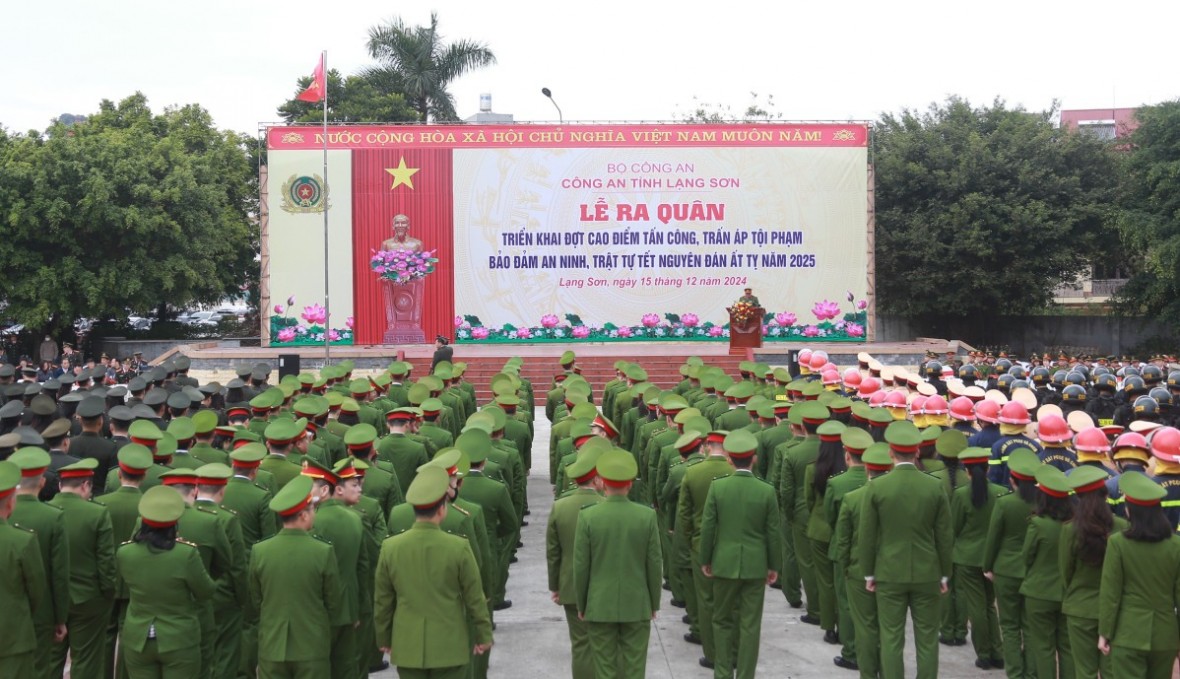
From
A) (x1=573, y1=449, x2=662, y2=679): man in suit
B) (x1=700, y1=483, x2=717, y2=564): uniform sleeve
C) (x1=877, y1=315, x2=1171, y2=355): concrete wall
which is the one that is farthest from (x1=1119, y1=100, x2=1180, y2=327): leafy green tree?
(x1=573, y1=449, x2=662, y2=679): man in suit

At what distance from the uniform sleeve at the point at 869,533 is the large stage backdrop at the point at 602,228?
18633mm

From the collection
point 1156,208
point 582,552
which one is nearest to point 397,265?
point 1156,208

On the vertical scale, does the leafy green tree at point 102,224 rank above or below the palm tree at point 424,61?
below

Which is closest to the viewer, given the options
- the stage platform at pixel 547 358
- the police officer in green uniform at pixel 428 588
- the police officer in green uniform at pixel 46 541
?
the police officer in green uniform at pixel 428 588

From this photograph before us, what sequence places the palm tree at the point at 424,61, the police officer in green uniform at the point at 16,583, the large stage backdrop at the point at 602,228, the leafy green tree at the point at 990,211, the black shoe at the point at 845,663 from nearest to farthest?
the police officer in green uniform at the point at 16,583
the black shoe at the point at 845,663
the large stage backdrop at the point at 602,228
the leafy green tree at the point at 990,211
the palm tree at the point at 424,61

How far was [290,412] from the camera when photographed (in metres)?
8.84

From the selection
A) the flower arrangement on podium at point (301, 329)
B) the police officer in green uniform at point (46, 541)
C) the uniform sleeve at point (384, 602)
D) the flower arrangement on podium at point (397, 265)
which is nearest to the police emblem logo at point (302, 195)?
the flower arrangement on podium at point (397, 265)

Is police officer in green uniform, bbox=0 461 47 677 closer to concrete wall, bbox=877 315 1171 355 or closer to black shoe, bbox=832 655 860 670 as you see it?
black shoe, bbox=832 655 860 670

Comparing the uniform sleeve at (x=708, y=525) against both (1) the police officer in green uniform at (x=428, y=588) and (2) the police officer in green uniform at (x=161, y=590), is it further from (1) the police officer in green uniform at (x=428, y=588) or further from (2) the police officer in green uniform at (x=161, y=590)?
(2) the police officer in green uniform at (x=161, y=590)

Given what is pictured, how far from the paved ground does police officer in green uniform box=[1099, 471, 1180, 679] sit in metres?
1.73

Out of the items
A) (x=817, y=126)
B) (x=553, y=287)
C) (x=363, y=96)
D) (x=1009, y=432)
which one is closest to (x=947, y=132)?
(x=817, y=126)

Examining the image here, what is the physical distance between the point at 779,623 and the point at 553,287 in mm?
17417

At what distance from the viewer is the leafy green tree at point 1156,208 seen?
23875 mm

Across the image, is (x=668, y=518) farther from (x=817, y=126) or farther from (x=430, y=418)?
(x=817, y=126)
